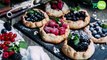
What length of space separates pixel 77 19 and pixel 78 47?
0.39m

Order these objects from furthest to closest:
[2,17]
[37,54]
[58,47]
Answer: [2,17] → [58,47] → [37,54]

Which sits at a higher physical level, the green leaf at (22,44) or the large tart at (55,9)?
the large tart at (55,9)

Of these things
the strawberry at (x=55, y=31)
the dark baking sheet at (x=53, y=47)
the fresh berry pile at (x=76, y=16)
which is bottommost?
the dark baking sheet at (x=53, y=47)

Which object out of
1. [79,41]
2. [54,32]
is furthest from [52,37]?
[79,41]

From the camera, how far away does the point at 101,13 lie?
3.18 meters

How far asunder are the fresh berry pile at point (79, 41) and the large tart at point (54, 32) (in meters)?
0.12

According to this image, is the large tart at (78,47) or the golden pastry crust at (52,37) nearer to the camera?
the large tart at (78,47)

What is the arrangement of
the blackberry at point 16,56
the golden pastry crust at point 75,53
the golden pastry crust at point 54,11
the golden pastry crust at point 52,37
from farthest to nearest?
the golden pastry crust at point 54,11, the golden pastry crust at point 52,37, the golden pastry crust at point 75,53, the blackberry at point 16,56

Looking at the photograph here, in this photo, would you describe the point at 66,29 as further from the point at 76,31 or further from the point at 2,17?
the point at 2,17

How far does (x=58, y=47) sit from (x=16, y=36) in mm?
348

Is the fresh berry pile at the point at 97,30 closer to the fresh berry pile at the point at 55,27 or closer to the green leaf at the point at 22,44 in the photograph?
the fresh berry pile at the point at 55,27

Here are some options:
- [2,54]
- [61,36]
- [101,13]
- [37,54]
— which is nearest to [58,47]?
[61,36]

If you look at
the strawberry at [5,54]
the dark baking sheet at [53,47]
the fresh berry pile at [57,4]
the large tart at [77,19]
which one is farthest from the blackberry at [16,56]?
the fresh berry pile at [57,4]

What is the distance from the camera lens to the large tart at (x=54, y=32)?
2746mm
